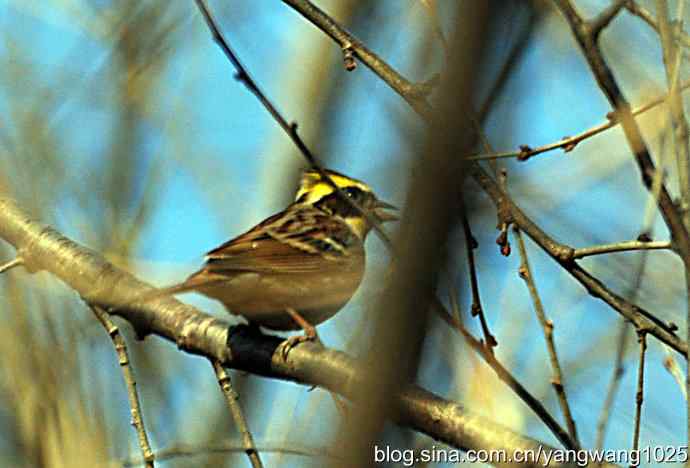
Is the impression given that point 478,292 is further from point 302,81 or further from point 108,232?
point 302,81

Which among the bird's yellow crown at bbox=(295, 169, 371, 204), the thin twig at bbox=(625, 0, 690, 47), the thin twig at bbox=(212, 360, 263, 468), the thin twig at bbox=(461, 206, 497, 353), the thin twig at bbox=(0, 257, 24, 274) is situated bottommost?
the thin twig at bbox=(212, 360, 263, 468)

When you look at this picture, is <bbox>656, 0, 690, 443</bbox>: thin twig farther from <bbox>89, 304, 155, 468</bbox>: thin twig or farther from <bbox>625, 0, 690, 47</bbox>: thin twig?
<bbox>89, 304, 155, 468</bbox>: thin twig

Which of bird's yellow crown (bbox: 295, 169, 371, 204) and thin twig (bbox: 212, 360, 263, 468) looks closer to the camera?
thin twig (bbox: 212, 360, 263, 468)

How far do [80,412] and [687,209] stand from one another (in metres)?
3.04

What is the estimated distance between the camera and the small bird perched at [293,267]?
15.1 feet

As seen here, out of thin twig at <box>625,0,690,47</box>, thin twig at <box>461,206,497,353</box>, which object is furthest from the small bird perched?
thin twig at <box>625,0,690,47</box>

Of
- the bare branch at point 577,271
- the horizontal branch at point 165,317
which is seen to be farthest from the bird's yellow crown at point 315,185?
the bare branch at point 577,271

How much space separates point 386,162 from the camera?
468 centimetres

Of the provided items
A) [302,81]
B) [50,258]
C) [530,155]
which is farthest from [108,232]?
[530,155]

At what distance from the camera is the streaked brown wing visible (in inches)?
188

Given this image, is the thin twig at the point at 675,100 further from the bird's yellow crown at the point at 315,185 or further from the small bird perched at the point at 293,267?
the bird's yellow crown at the point at 315,185

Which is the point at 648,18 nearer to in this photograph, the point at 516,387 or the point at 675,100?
the point at 675,100

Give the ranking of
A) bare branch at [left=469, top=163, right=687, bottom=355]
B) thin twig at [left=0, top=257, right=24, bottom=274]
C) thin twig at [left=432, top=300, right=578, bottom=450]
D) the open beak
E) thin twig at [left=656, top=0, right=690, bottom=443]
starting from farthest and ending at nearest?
the open beak, thin twig at [left=0, top=257, right=24, bottom=274], bare branch at [left=469, top=163, right=687, bottom=355], thin twig at [left=432, top=300, right=578, bottom=450], thin twig at [left=656, top=0, right=690, bottom=443]

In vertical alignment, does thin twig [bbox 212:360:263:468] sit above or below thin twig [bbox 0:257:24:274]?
below
